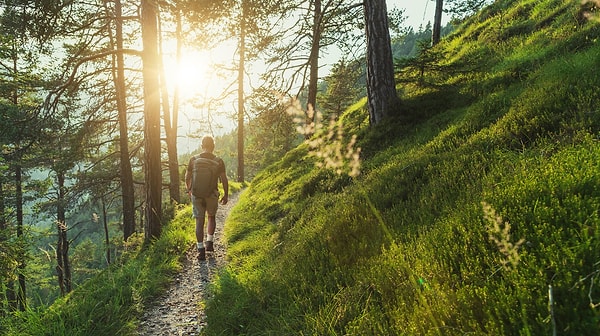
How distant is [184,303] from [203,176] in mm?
2885

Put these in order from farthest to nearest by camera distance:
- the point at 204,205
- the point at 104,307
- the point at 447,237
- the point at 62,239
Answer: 1. the point at 62,239
2. the point at 204,205
3. the point at 104,307
4. the point at 447,237

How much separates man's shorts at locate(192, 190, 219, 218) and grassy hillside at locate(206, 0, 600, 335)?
3.39ft

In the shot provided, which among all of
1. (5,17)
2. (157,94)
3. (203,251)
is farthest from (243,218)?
(5,17)

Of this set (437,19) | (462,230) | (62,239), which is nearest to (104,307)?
(462,230)

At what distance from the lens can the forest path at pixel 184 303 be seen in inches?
166

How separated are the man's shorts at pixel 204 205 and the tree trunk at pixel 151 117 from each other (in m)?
2.24

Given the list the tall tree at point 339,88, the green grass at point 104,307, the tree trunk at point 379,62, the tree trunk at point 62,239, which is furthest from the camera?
the tree trunk at point 62,239

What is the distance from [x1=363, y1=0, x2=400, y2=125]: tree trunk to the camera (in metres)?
7.61

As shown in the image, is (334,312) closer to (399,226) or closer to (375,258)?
(375,258)

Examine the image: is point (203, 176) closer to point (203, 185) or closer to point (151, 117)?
point (203, 185)

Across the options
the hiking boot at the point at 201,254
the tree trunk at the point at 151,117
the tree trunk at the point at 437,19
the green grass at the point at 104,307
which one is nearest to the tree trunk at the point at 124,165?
the tree trunk at the point at 151,117

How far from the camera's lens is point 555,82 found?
4781 millimetres

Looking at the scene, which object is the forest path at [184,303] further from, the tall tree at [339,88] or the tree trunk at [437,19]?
the tree trunk at [437,19]

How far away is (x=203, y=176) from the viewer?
713 cm
